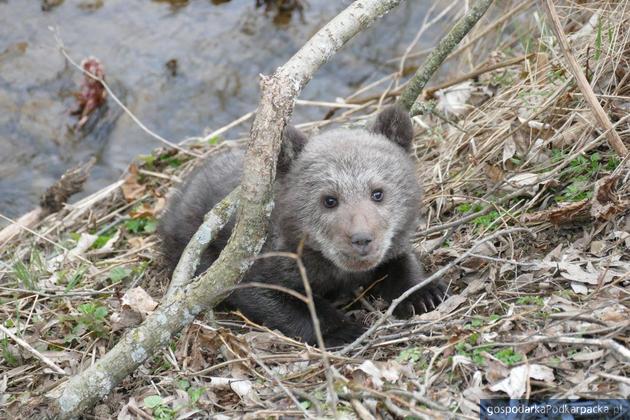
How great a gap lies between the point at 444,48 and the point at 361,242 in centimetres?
208

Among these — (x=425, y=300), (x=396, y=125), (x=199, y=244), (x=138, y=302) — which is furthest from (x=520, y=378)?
(x=138, y=302)

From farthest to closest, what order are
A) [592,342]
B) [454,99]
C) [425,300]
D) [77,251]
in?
[454,99] → [77,251] → [425,300] → [592,342]

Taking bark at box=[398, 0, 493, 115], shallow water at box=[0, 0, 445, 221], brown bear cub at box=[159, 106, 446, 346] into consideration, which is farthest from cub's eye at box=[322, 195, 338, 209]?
shallow water at box=[0, 0, 445, 221]

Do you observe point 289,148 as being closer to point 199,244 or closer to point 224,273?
point 199,244

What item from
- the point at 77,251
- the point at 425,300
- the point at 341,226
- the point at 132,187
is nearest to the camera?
the point at 341,226

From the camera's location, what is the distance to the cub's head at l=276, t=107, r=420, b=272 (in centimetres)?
499

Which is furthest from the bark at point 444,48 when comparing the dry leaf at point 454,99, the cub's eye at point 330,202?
the cub's eye at point 330,202

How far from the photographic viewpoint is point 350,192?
16.8ft

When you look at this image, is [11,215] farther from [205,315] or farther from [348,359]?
[348,359]

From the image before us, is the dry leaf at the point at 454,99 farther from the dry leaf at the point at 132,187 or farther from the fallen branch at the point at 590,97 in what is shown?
the dry leaf at the point at 132,187

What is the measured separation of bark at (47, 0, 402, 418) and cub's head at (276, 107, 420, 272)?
510 mm

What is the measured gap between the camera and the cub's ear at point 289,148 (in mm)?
5379

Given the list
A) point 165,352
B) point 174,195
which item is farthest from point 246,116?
point 165,352

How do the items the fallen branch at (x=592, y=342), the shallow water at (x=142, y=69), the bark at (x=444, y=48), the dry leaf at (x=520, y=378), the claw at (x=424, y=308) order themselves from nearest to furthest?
1. the fallen branch at (x=592, y=342)
2. the dry leaf at (x=520, y=378)
3. the claw at (x=424, y=308)
4. the bark at (x=444, y=48)
5. the shallow water at (x=142, y=69)
